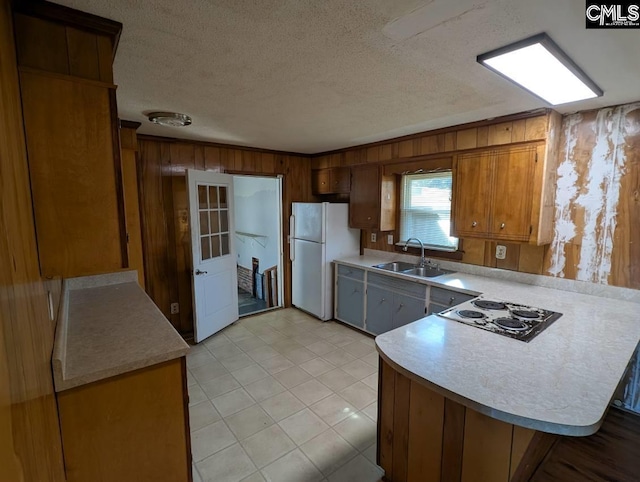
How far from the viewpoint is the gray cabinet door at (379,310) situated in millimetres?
3346

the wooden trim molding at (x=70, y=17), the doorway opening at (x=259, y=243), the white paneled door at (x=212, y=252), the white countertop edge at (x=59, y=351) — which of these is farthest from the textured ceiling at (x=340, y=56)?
the doorway opening at (x=259, y=243)

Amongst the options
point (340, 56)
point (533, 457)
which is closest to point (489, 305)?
point (533, 457)

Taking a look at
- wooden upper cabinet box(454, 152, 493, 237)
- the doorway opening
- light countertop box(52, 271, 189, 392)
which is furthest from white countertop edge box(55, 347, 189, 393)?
the doorway opening


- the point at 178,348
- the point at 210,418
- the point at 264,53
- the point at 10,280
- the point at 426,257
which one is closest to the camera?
the point at 10,280

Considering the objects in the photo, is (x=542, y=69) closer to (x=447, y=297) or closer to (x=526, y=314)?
(x=526, y=314)

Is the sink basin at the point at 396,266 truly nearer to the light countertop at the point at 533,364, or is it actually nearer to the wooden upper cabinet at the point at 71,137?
the light countertop at the point at 533,364

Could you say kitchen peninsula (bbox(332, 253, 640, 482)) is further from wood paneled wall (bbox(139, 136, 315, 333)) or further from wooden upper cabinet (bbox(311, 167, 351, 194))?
wood paneled wall (bbox(139, 136, 315, 333))

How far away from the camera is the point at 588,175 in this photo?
239cm

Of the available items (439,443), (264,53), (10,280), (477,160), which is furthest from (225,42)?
Answer: (477,160)

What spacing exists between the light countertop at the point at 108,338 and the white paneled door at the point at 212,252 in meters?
1.32

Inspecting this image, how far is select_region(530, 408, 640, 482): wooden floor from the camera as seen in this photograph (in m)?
1.34

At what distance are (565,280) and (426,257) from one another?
4.11ft

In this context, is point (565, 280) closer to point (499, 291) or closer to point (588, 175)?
point (499, 291)

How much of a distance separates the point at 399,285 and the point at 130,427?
8.23ft
